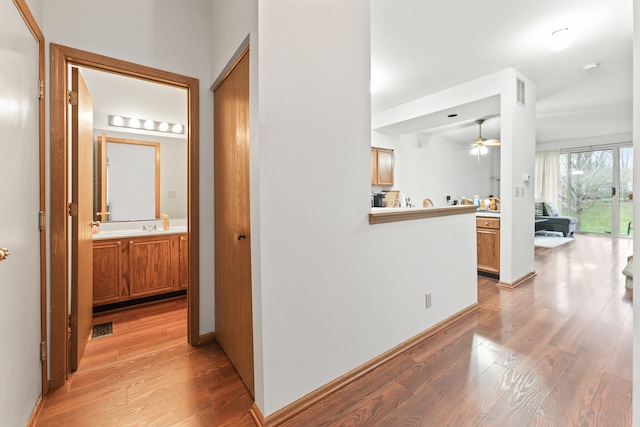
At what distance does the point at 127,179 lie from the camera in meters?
3.46

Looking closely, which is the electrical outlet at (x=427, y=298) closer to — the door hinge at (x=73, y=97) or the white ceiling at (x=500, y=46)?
the white ceiling at (x=500, y=46)

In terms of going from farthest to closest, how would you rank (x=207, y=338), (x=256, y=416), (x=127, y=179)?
(x=127, y=179)
(x=207, y=338)
(x=256, y=416)

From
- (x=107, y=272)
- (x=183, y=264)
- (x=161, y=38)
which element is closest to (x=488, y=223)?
(x=183, y=264)

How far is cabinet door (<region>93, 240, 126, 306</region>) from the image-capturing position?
280cm

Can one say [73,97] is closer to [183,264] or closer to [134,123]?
[134,123]

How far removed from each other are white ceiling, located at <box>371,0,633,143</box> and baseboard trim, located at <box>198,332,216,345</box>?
10.0 ft

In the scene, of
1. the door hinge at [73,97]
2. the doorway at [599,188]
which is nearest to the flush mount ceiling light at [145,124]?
the door hinge at [73,97]

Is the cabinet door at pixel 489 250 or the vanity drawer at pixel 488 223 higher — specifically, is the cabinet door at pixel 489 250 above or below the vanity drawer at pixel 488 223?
below

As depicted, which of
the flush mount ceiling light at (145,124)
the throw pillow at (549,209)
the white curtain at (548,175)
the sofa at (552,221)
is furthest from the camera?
the white curtain at (548,175)

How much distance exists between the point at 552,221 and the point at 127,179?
→ 9468 millimetres

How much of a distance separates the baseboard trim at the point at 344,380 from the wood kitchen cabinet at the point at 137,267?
83.4 inches

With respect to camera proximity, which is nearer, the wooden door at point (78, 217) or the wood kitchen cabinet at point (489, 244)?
the wooden door at point (78, 217)

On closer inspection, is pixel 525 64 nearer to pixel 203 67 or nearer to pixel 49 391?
pixel 203 67

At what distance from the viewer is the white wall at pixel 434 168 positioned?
19.6 feet
